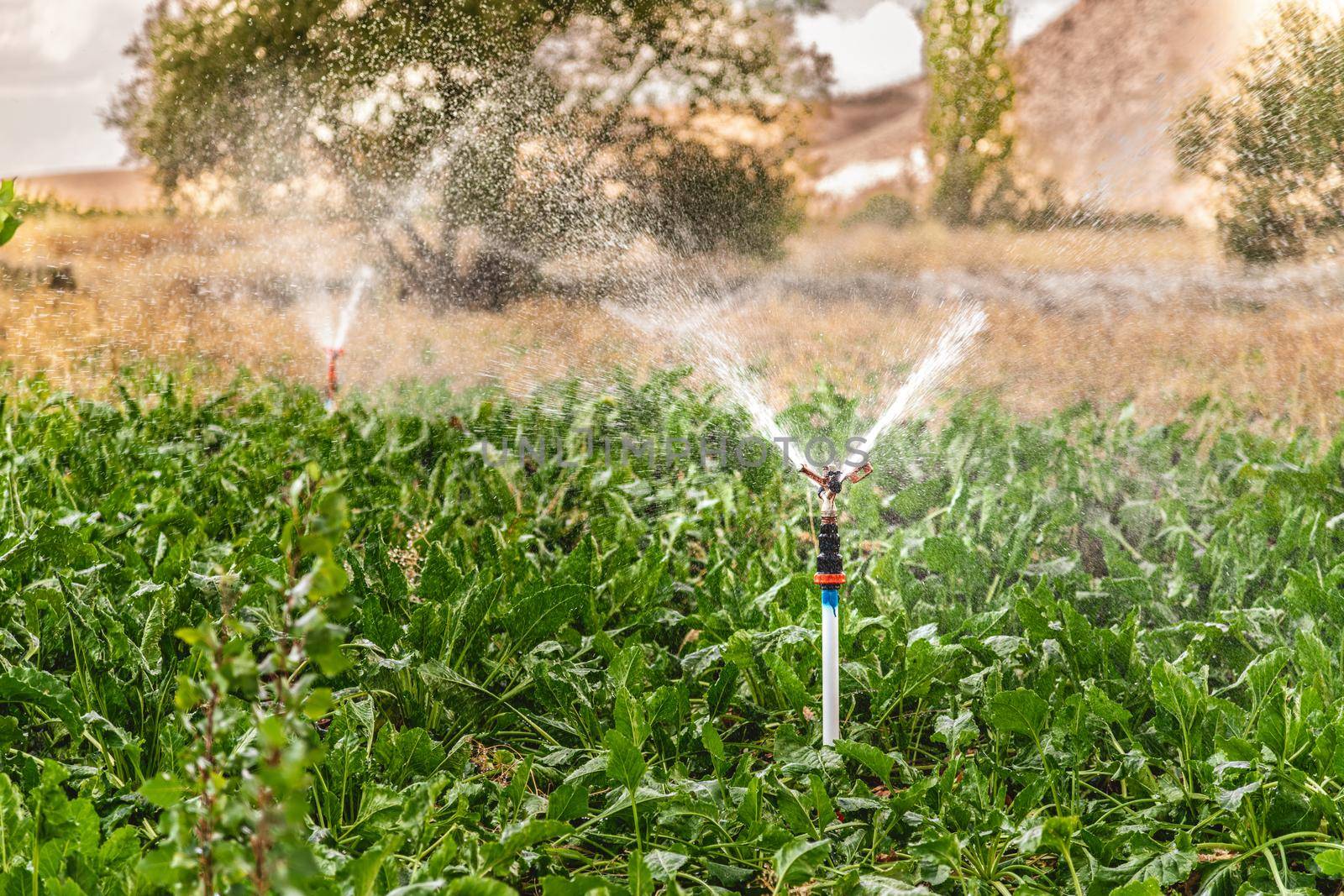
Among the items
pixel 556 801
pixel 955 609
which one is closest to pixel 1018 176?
pixel 955 609

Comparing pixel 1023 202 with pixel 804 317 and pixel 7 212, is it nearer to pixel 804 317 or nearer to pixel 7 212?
pixel 804 317

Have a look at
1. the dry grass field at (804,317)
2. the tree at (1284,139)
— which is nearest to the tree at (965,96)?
the dry grass field at (804,317)

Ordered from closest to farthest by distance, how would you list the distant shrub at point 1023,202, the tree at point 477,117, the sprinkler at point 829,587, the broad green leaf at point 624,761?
the broad green leaf at point 624,761 < the sprinkler at point 829,587 < the tree at point 477,117 < the distant shrub at point 1023,202

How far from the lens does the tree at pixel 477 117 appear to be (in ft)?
32.8

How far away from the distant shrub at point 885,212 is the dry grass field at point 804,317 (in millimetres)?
127

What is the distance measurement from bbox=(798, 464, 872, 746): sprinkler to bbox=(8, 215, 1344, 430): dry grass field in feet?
12.3

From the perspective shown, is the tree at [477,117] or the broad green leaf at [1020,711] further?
the tree at [477,117]

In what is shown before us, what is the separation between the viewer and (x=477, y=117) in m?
10.1

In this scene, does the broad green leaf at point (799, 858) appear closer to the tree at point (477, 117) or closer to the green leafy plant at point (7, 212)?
the green leafy plant at point (7, 212)

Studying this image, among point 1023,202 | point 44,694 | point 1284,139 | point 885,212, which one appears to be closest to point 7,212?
point 44,694

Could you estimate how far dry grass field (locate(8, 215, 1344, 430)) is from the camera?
6.97 metres

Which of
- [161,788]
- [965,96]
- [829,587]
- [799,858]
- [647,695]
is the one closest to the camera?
[161,788]

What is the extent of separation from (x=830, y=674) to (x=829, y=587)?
0.41 feet

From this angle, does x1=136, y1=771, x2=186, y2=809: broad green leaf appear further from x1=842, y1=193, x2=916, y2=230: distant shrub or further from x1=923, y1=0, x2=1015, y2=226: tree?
x1=842, y1=193, x2=916, y2=230: distant shrub
